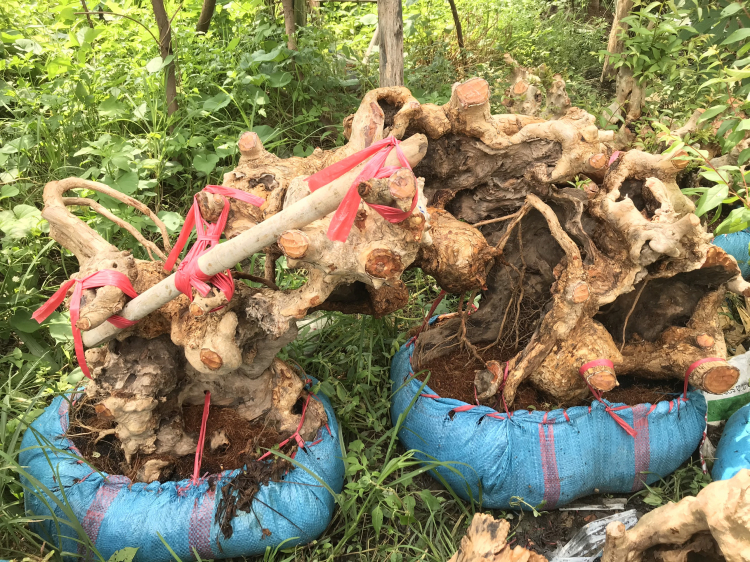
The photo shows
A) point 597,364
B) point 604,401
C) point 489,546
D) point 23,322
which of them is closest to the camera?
point 489,546

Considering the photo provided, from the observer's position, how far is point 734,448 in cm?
225

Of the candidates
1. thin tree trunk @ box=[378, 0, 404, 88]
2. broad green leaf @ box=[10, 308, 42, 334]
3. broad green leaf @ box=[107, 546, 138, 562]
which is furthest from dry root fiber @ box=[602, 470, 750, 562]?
broad green leaf @ box=[10, 308, 42, 334]

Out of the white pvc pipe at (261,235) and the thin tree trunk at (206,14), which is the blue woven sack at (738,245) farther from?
the thin tree trunk at (206,14)

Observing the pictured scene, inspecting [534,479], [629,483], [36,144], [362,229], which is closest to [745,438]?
[629,483]

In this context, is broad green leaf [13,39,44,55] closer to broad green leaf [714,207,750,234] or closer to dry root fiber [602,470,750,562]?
broad green leaf [714,207,750,234]

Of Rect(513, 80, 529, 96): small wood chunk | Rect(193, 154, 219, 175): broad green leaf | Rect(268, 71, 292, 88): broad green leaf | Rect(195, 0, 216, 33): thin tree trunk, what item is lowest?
Rect(193, 154, 219, 175): broad green leaf

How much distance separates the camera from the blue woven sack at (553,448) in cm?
221

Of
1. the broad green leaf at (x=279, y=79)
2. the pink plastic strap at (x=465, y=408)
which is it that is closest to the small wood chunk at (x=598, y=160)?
the pink plastic strap at (x=465, y=408)

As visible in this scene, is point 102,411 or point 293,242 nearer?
point 293,242

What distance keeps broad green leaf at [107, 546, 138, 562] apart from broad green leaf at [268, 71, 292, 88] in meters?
2.74

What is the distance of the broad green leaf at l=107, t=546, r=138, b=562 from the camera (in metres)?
1.92

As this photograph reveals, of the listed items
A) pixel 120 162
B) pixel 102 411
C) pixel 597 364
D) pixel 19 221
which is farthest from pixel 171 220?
pixel 597 364

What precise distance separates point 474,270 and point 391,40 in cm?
146

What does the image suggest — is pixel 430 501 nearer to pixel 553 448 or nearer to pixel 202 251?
pixel 553 448
